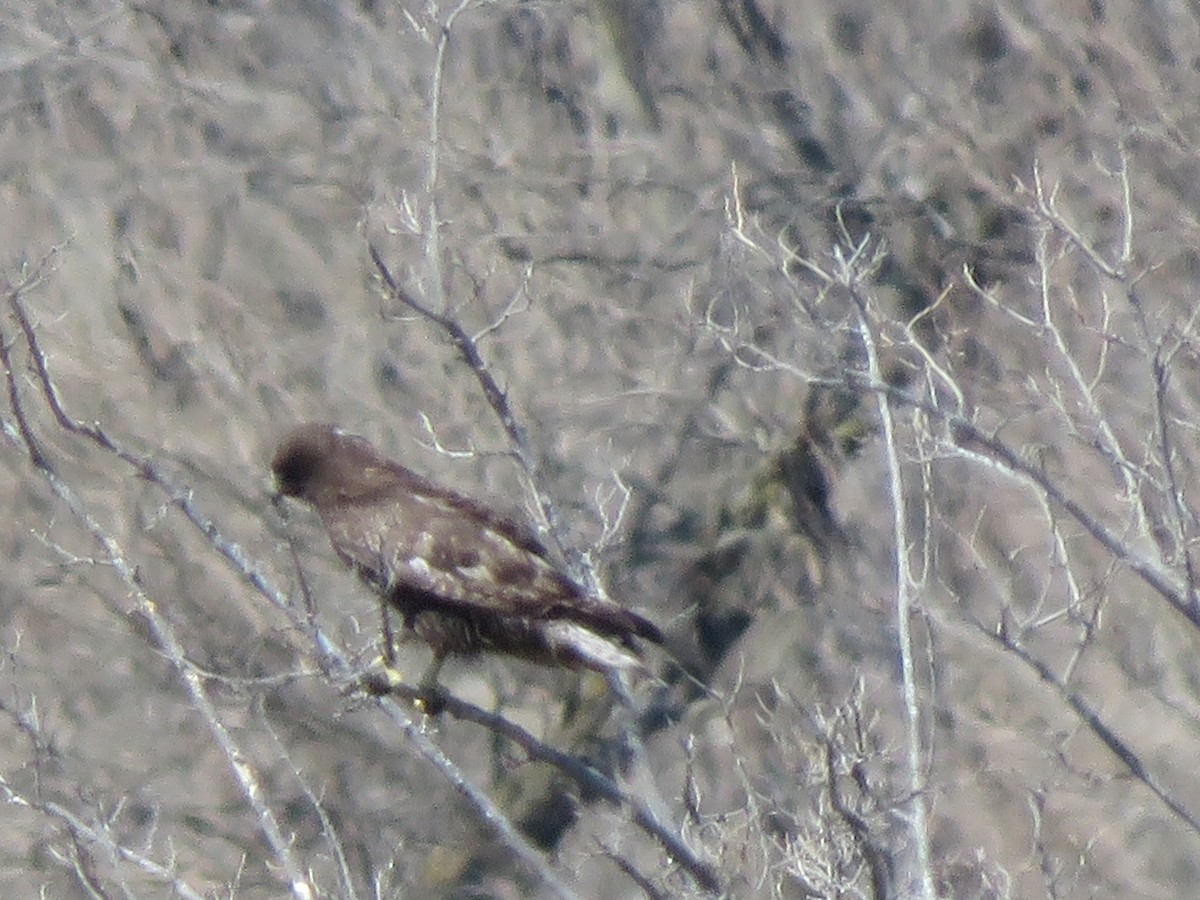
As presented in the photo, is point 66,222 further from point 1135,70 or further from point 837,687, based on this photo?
point 1135,70

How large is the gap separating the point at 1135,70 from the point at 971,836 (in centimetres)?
331

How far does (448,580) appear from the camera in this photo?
650 centimetres

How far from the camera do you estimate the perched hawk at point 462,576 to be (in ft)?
21.1

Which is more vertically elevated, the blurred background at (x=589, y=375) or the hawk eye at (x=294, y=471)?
the hawk eye at (x=294, y=471)

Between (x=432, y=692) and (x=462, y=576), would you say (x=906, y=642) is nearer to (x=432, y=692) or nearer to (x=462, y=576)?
(x=432, y=692)

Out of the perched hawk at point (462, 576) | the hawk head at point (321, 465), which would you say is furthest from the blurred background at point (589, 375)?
the perched hawk at point (462, 576)

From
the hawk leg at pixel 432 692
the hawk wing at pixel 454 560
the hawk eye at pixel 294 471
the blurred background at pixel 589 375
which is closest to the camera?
the hawk leg at pixel 432 692

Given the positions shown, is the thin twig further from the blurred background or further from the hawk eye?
the blurred background

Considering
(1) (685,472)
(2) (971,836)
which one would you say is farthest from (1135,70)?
(2) (971,836)

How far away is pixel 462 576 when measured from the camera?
6496 mm

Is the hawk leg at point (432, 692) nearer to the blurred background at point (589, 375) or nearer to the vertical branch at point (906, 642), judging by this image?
the vertical branch at point (906, 642)

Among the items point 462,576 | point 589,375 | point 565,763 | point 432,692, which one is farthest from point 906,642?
point 589,375

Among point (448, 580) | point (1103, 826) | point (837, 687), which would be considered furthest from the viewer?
point (837, 687)

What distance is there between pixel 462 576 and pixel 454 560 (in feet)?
0.18
